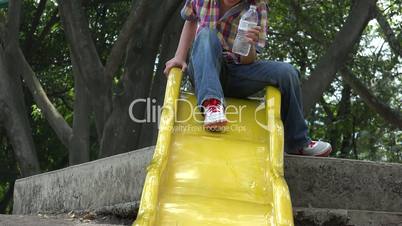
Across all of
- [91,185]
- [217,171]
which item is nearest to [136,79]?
[91,185]

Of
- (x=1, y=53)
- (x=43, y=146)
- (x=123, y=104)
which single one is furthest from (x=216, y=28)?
(x=43, y=146)

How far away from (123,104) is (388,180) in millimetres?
3838

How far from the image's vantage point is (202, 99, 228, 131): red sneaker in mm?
3910

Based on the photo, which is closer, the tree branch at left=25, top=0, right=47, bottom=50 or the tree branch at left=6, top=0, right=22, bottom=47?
the tree branch at left=6, top=0, right=22, bottom=47

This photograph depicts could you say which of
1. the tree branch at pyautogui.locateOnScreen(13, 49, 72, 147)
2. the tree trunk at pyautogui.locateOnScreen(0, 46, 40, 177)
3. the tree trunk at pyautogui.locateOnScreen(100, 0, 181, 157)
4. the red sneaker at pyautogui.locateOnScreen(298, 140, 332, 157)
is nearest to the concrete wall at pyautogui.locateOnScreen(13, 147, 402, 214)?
the red sneaker at pyautogui.locateOnScreen(298, 140, 332, 157)

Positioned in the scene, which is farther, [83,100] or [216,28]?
[83,100]

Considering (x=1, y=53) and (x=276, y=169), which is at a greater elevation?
(x=1, y=53)

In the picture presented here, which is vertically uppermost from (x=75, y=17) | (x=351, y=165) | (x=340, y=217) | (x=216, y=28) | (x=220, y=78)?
(x=75, y=17)

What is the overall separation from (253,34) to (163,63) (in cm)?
385

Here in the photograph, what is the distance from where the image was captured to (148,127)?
7.89m

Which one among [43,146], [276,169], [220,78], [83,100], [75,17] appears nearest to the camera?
[276,169]

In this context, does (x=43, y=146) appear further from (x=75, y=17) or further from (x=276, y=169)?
(x=276, y=169)

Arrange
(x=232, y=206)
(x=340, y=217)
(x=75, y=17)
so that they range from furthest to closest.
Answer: (x=75, y=17) → (x=340, y=217) → (x=232, y=206)

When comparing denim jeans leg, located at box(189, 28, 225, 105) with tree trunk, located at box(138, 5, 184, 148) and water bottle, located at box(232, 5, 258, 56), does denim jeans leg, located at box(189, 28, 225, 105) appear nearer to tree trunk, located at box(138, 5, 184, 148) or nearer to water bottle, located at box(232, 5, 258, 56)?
water bottle, located at box(232, 5, 258, 56)
